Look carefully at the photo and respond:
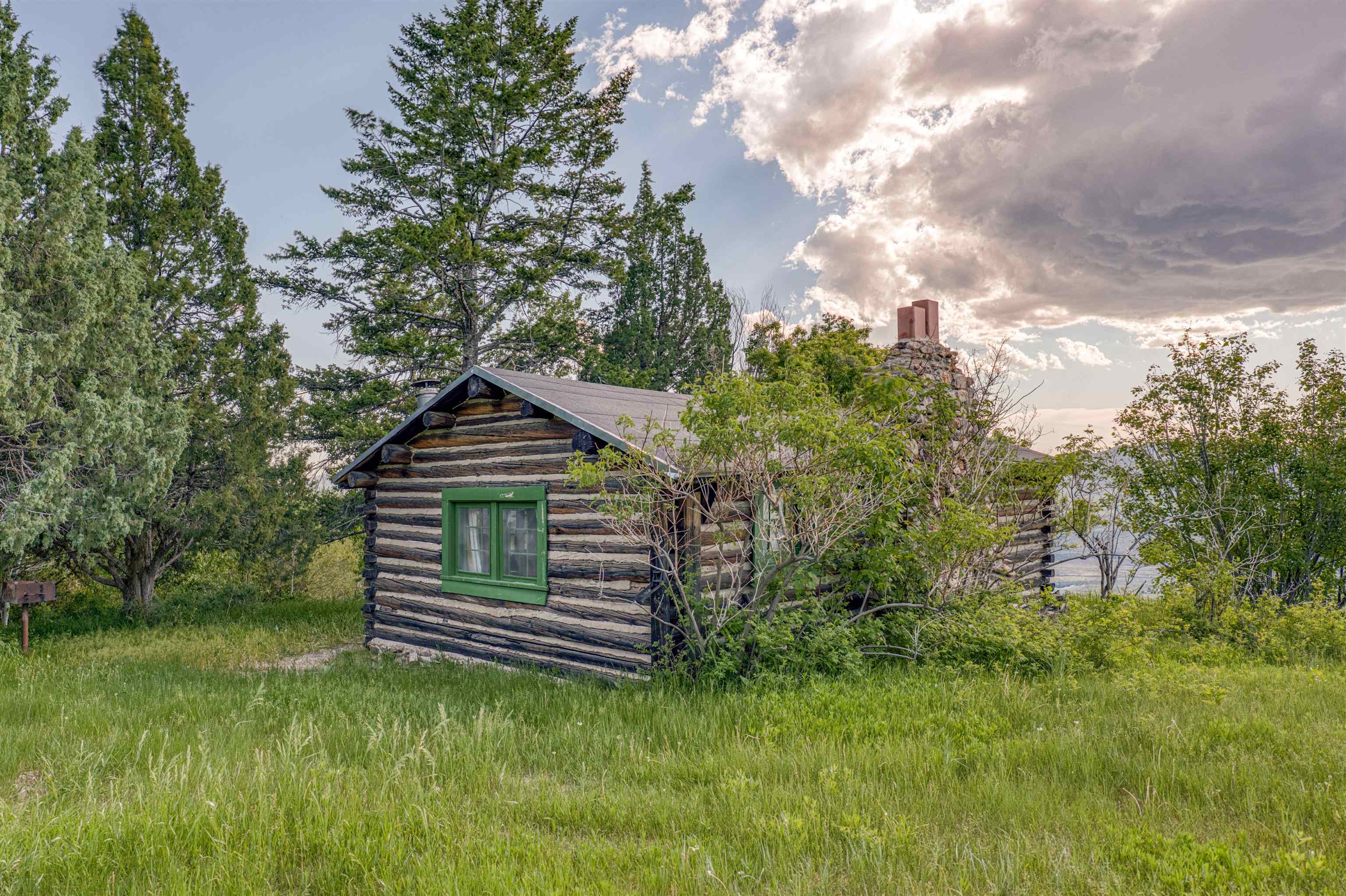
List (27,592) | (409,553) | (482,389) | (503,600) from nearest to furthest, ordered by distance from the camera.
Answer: (482,389)
(503,600)
(409,553)
(27,592)

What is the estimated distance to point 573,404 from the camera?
9039mm

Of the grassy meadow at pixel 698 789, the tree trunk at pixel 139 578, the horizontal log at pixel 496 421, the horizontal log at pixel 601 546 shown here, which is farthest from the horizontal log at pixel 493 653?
the tree trunk at pixel 139 578

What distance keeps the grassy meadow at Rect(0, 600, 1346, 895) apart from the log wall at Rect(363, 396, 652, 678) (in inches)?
49.5

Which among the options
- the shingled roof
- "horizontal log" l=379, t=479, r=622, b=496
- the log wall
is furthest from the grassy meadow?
the shingled roof

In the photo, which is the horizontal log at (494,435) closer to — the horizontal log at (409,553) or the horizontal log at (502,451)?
the horizontal log at (502,451)

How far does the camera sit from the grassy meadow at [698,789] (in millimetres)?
3668

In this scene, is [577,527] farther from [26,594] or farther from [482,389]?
[26,594]

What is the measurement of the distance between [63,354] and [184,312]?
387 cm

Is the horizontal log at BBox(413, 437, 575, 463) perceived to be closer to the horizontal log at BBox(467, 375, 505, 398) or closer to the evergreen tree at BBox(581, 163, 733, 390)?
the horizontal log at BBox(467, 375, 505, 398)

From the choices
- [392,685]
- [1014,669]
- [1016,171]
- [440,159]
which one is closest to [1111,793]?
[1014,669]

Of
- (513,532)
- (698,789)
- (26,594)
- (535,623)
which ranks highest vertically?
(513,532)

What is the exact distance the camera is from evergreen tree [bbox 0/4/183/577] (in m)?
11.7

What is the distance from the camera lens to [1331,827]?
13.6ft

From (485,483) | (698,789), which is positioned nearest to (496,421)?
(485,483)
